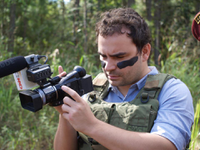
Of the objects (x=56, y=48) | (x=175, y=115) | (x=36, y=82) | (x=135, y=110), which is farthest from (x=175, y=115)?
(x=56, y=48)

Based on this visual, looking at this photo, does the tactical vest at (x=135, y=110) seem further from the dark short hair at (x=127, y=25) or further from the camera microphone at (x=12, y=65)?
the camera microphone at (x=12, y=65)

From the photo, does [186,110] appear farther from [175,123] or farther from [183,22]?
[183,22]

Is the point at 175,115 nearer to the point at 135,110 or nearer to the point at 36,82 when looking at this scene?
the point at 135,110

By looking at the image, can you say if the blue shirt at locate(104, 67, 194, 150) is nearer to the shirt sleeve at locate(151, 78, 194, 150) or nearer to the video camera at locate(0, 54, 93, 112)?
the shirt sleeve at locate(151, 78, 194, 150)

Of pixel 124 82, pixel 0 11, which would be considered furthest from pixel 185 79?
pixel 0 11

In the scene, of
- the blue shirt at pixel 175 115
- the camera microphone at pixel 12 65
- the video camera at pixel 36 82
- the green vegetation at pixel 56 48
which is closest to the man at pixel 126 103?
the blue shirt at pixel 175 115

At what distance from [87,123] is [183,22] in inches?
262

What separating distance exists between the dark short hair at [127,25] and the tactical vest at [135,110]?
0.33 m

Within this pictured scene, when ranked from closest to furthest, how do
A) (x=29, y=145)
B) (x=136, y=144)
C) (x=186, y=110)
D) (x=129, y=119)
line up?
(x=136, y=144) → (x=186, y=110) → (x=129, y=119) → (x=29, y=145)

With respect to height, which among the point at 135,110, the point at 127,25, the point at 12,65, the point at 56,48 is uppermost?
the point at 127,25

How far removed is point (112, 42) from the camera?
1.71 meters

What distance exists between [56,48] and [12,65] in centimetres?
438

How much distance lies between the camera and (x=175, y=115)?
147 centimetres

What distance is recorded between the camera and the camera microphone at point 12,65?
4.27 ft
